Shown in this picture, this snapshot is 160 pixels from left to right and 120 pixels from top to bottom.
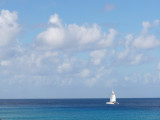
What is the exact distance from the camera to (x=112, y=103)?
150625 millimetres

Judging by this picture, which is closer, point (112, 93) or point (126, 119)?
point (126, 119)

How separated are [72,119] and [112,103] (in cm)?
7107

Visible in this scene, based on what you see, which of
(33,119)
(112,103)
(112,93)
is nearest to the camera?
(33,119)

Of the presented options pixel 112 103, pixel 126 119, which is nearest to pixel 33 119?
pixel 126 119

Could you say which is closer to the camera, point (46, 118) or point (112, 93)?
point (46, 118)

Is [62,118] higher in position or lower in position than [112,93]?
lower

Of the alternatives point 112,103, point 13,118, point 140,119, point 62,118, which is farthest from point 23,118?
point 112,103

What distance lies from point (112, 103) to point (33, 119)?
7461 centimetres

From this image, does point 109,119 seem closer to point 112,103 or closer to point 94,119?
point 94,119

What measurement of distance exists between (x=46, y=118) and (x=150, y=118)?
2715 cm

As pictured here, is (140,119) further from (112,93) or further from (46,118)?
(112,93)

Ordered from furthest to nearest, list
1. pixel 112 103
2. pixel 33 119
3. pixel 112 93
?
1. pixel 112 103
2. pixel 112 93
3. pixel 33 119

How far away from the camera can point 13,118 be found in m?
82.9

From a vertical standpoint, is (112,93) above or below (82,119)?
above
